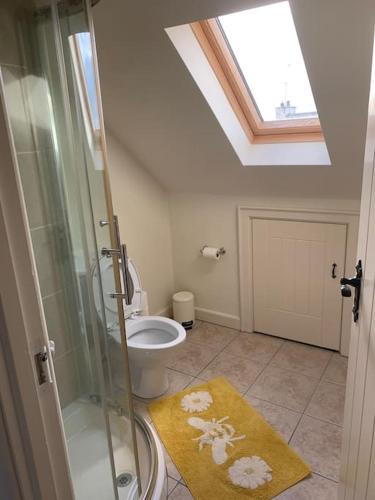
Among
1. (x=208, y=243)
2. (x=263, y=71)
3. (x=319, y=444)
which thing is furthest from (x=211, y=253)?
(x=319, y=444)

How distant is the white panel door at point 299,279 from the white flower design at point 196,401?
89cm

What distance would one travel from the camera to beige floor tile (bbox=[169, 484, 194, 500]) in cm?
173

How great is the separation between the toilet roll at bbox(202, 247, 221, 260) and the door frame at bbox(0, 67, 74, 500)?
2283 millimetres

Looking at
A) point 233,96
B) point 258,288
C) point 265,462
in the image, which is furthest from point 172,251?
point 265,462

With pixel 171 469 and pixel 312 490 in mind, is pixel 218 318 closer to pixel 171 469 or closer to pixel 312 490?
pixel 171 469

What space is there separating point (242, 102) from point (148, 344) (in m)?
1.58

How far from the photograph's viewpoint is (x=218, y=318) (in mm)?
3246

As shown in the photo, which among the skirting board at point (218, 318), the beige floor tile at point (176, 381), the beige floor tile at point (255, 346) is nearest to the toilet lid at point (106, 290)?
the beige floor tile at point (176, 381)

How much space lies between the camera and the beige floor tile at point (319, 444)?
1.85 meters

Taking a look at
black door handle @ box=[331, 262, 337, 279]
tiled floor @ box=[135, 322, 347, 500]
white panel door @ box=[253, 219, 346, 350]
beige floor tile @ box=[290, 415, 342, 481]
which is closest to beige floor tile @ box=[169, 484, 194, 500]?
tiled floor @ box=[135, 322, 347, 500]

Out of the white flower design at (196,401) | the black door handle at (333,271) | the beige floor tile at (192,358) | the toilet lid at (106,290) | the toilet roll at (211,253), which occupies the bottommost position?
the white flower design at (196,401)

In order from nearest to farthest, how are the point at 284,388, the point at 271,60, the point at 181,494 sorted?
the point at 181,494, the point at 271,60, the point at 284,388

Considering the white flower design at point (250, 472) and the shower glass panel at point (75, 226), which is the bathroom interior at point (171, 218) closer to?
the shower glass panel at point (75, 226)

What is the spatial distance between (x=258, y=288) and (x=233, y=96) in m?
1.44
